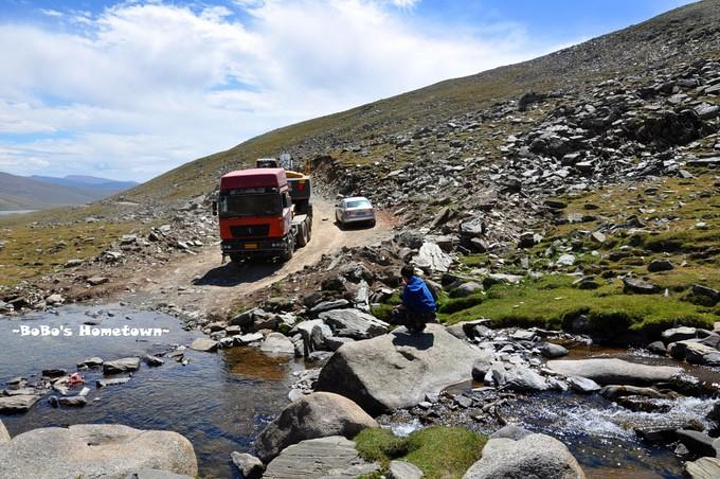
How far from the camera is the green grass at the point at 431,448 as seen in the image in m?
8.66

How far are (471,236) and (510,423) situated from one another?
1635 centimetres

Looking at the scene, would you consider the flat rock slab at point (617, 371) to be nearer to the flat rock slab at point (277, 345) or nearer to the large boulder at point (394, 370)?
the large boulder at point (394, 370)

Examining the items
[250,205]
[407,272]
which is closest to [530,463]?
[407,272]

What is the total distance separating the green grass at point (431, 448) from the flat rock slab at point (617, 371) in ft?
14.7

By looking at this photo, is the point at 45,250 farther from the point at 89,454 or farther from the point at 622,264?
the point at 622,264

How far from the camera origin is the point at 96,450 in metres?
9.38

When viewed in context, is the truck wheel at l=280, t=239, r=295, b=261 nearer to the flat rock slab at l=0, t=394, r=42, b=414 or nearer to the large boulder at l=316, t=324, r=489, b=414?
the large boulder at l=316, t=324, r=489, b=414

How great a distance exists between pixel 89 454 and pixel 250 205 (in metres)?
18.5

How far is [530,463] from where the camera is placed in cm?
743

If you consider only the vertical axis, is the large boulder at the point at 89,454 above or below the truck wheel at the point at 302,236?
below

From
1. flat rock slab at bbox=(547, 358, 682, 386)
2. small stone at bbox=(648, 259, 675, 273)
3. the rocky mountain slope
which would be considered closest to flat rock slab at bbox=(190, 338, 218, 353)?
the rocky mountain slope

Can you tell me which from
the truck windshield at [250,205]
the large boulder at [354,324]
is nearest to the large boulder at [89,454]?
the large boulder at [354,324]

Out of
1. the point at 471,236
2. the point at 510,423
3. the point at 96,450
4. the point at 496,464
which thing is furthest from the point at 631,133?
the point at 96,450

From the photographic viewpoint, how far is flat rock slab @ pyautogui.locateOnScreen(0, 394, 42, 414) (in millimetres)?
12789
